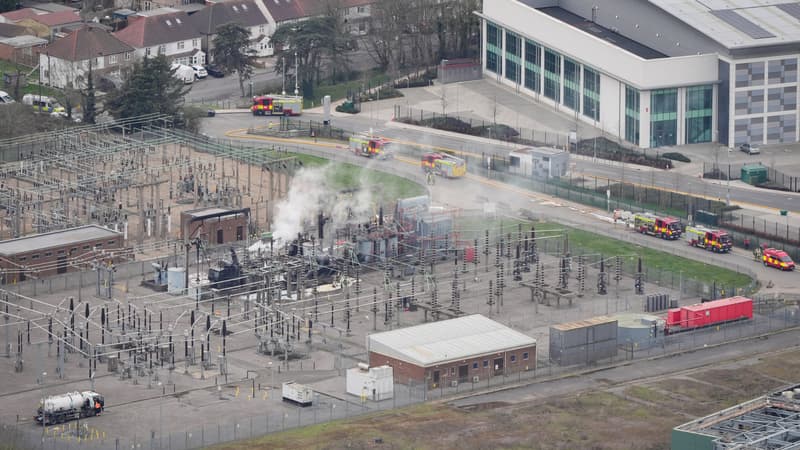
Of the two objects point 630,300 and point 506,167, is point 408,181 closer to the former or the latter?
point 506,167

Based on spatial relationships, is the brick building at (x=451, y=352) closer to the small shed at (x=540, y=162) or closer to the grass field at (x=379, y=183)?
the grass field at (x=379, y=183)

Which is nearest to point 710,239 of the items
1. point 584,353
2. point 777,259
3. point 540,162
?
point 777,259

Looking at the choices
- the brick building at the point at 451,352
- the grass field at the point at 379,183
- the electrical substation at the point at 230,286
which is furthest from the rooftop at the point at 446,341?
the grass field at the point at 379,183

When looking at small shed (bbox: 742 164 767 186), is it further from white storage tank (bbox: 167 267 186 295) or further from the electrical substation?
white storage tank (bbox: 167 267 186 295)

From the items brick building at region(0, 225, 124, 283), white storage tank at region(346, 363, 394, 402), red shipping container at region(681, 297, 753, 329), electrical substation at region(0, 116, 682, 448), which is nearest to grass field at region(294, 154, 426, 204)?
electrical substation at region(0, 116, 682, 448)

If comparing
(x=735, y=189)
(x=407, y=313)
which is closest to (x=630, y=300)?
(x=407, y=313)

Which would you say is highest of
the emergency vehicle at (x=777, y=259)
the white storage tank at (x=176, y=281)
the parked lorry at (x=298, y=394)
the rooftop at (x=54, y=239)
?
the rooftop at (x=54, y=239)
